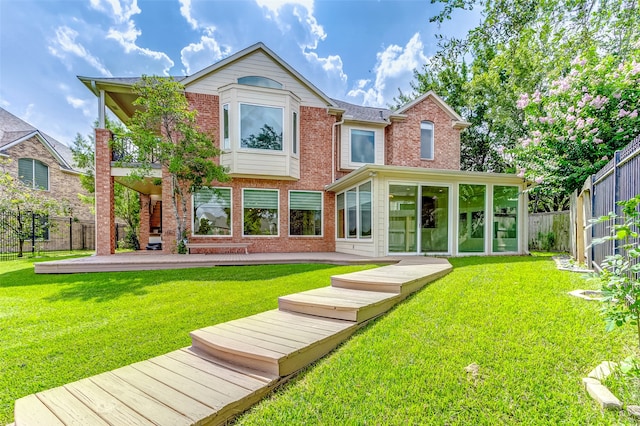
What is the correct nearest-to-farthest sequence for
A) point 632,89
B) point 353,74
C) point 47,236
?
point 632,89 < point 47,236 < point 353,74

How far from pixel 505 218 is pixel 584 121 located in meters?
3.37

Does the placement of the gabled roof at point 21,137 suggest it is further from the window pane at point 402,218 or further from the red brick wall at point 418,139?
the window pane at point 402,218

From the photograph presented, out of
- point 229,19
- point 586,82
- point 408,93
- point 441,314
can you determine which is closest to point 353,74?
point 408,93

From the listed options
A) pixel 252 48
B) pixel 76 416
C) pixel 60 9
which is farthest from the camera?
pixel 252 48

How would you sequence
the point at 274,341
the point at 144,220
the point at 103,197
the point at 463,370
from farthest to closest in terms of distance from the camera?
the point at 144,220 → the point at 103,197 → the point at 274,341 → the point at 463,370

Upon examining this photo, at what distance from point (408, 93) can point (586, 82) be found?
48.5 feet

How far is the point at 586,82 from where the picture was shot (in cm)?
703

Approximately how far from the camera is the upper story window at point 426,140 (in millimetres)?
12953

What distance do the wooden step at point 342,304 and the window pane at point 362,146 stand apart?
895cm

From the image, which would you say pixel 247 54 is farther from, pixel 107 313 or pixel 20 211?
pixel 20 211

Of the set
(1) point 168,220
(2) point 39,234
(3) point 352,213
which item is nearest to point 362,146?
(3) point 352,213

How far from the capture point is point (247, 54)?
10.8 m

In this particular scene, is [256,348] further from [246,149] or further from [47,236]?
[47,236]

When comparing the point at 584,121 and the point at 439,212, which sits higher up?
the point at 584,121
